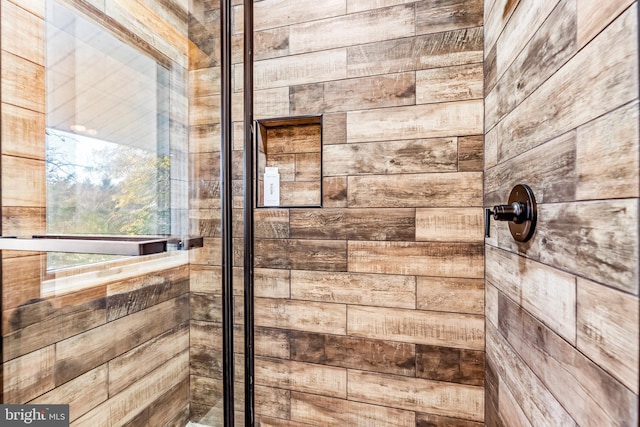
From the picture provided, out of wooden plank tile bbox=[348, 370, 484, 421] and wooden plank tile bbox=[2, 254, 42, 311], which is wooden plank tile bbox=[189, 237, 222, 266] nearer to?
wooden plank tile bbox=[2, 254, 42, 311]

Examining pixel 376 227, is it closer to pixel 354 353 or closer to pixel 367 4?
pixel 354 353

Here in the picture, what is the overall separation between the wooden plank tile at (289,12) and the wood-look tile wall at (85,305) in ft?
2.18

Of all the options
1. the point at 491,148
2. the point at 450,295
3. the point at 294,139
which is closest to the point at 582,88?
the point at 491,148

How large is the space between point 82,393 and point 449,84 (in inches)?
64.1

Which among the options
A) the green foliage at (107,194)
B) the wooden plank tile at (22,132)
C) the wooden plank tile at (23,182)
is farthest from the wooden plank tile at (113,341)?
the wooden plank tile at (22,132)

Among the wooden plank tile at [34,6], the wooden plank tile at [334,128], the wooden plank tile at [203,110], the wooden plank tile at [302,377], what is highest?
the wooden plank tile at [34,6]

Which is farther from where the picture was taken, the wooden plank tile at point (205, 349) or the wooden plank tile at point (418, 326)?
the wooden plank tile at point (418, 326)

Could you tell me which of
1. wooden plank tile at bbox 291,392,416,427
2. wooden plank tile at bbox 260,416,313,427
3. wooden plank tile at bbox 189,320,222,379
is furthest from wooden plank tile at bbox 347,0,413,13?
wooden plank tile at bbox 260,416,313,427

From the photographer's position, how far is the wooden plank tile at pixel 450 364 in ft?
4.15

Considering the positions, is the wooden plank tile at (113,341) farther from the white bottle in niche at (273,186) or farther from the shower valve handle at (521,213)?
the shower valve handle at (521,213)

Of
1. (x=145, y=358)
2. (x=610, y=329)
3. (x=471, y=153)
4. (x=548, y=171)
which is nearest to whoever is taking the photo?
(x=610, y=329)

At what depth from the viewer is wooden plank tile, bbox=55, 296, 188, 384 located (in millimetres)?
833

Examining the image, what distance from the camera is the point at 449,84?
128 centimetres

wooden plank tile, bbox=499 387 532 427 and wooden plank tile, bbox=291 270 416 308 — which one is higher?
wooden plank tile, bbox=291 270 416 308
